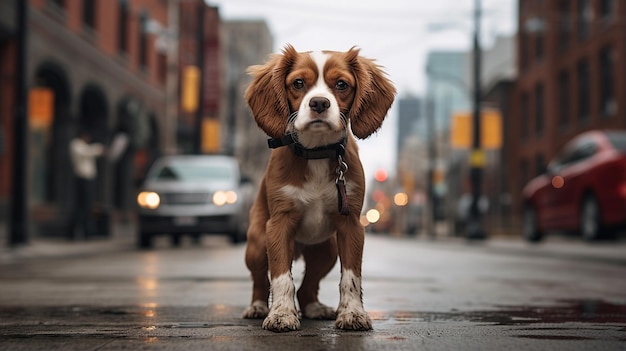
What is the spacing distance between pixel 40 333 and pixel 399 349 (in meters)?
1.83

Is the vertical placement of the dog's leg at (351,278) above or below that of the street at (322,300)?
above

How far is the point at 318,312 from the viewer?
4.82 meters

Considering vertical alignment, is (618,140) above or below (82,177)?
above

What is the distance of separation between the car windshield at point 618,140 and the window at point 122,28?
1864 cm

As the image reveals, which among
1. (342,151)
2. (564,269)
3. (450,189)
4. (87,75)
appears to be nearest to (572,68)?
(87,75)

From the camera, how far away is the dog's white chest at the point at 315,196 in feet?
14.2

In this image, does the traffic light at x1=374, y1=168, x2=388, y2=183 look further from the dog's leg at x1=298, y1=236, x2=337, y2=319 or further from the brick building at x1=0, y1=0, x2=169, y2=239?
the dog's leg at x1=298, y1=236, x2=337, y2=319

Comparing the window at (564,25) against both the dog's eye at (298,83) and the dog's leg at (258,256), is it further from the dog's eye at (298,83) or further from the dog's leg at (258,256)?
the dog's eye at (298,83)

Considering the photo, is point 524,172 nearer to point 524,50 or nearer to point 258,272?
point 524,50

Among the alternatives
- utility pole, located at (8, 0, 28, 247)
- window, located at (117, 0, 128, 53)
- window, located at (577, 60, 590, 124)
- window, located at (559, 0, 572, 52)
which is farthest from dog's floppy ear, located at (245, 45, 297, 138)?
window, located at (559, 0, 572, 52)

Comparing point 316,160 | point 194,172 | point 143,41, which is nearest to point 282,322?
point 316,160

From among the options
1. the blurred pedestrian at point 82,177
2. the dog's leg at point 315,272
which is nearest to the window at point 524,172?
the blurred pedestrian at point 82,177

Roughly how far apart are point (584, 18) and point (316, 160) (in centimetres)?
3298

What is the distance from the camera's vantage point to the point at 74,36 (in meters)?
23.7
